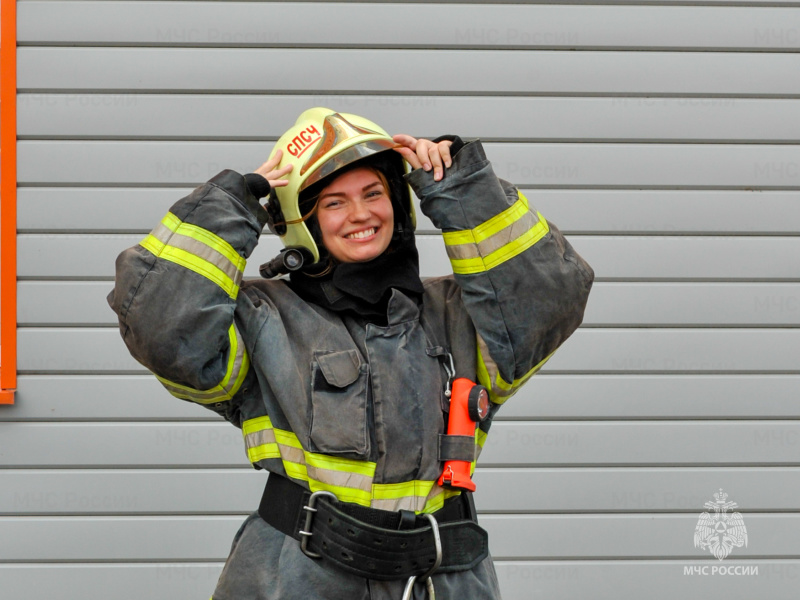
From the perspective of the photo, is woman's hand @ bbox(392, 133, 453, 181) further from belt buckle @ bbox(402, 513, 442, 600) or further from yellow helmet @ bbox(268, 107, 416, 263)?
belt buckle @ bbox(402, 513, 442, 600)

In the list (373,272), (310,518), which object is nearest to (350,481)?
(310,518)

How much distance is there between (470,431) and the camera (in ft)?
6.99

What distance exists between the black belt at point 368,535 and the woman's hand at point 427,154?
81cm

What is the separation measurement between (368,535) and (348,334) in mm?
474

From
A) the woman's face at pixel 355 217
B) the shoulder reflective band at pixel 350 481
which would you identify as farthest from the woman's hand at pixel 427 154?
the shoulder reflective band at pixel 350 481

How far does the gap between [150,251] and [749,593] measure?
313 centimetres

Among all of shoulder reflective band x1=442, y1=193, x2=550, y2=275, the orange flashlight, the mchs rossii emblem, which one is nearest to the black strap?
the orange flashlight

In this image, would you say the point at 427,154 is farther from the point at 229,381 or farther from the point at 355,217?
the point at 229,381

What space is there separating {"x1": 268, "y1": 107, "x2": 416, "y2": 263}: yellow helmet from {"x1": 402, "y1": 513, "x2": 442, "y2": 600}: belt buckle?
697 millimetres

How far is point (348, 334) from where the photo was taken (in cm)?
219

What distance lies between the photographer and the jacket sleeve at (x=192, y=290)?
6.55 ft

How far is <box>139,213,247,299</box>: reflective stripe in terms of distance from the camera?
204 centimetres

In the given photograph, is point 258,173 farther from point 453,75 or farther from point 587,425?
point 587,425

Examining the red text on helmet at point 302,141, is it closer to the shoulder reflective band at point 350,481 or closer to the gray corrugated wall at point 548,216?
the shoulder reflective band at point 350,481
